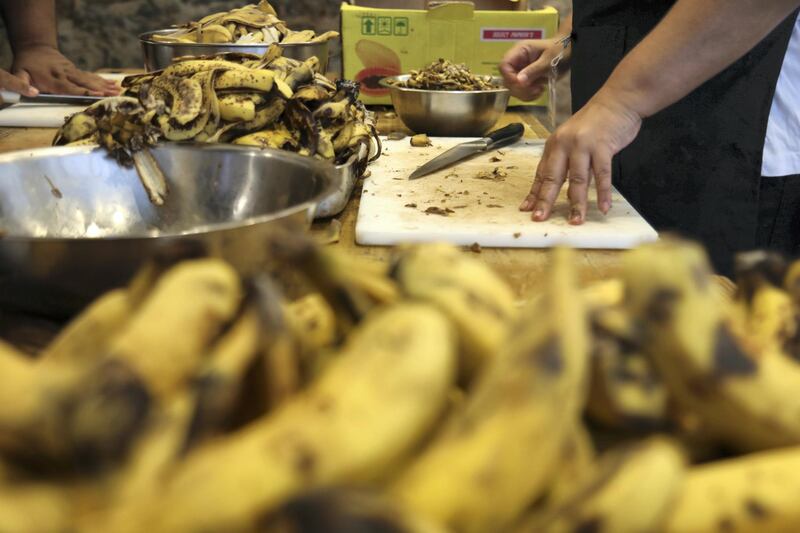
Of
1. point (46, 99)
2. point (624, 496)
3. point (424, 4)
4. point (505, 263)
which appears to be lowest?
point (505, 263)

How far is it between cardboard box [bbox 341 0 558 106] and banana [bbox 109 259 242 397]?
2212 mm

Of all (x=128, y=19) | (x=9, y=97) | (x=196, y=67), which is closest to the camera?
(x=196, y=67)

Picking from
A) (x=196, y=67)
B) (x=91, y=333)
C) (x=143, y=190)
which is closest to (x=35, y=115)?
(x=196, y=67)

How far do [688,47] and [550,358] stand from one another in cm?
120

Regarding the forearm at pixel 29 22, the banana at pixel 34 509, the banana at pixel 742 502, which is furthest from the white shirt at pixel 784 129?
the forearm at pixel 29 22

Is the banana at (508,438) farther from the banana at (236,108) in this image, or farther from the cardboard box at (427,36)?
the cardboard box at (427,36)

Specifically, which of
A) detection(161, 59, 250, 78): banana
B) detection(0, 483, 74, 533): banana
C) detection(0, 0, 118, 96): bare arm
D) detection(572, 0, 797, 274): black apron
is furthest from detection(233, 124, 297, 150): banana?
detection(0, 0, 118, 96): bare arm

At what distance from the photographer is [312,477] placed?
346 millimetres

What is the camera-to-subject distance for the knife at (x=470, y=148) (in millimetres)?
1690

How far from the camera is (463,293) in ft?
1.53

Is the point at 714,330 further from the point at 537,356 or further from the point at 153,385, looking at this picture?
the point at 153,385

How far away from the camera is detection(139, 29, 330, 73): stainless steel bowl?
1.91 meters

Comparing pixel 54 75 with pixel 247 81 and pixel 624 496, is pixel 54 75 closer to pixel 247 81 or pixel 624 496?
pixel 247 81

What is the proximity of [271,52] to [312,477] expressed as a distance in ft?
4.65
